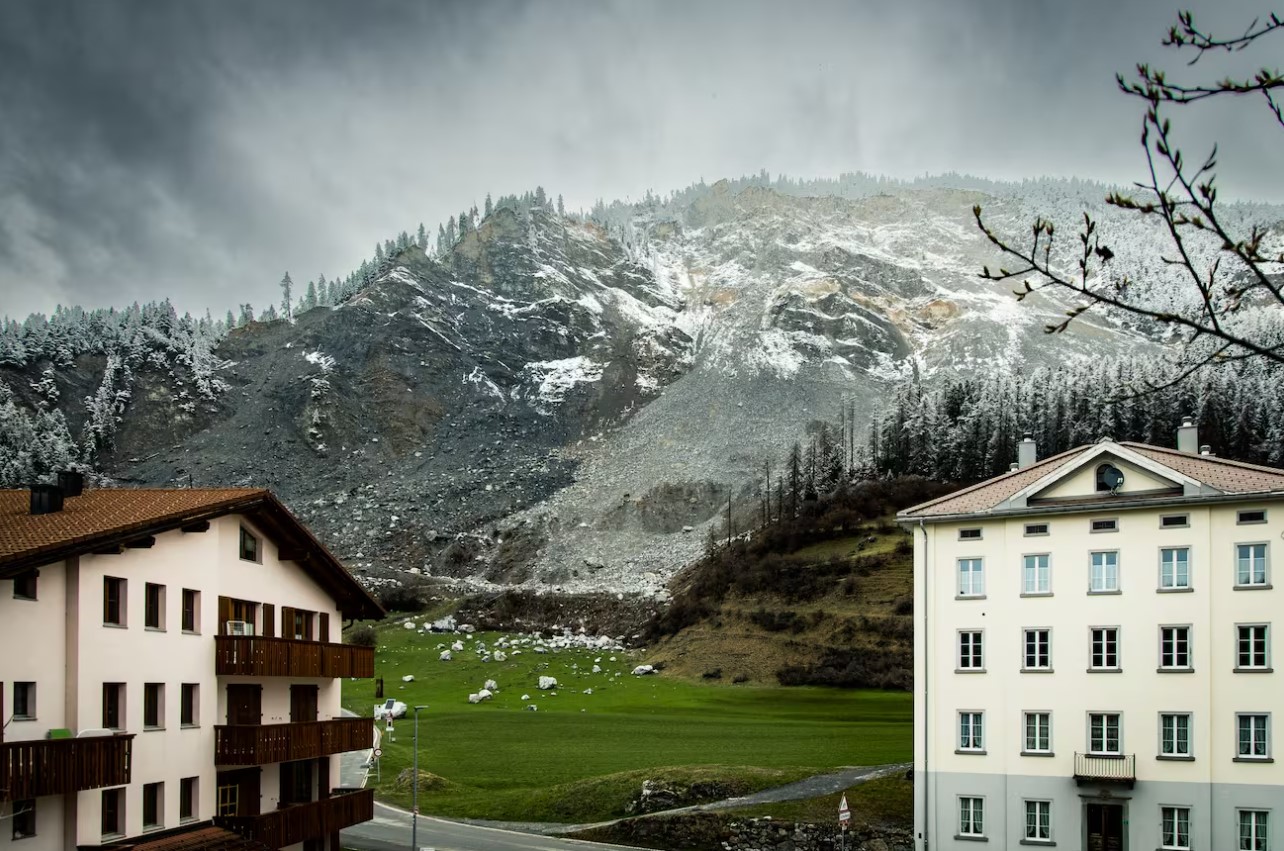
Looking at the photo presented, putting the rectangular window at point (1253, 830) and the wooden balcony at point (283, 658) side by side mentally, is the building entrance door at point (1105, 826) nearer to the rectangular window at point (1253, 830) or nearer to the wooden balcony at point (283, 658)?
the rectangular window at point (1253, 830)

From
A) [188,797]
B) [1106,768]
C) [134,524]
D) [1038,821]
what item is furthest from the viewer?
[1038,821]

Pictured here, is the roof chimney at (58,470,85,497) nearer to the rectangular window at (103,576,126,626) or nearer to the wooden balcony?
the rectangular window at (103,576,126,626)

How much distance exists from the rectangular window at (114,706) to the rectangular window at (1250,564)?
40.1 metres

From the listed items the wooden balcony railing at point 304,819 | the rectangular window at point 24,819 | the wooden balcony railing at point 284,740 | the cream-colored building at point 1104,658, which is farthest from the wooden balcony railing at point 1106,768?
the rectangular window at point 24,819

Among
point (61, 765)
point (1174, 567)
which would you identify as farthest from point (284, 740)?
point (1174, 567)

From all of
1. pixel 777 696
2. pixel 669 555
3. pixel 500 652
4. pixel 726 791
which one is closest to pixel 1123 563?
pixel 726 791

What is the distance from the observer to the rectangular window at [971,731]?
5153cm

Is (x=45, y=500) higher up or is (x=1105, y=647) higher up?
(x=45, y=500)

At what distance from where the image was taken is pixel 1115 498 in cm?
5044

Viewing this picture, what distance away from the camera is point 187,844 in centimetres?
3522

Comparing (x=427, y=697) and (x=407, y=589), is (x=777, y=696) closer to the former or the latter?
(x=427, y=697)

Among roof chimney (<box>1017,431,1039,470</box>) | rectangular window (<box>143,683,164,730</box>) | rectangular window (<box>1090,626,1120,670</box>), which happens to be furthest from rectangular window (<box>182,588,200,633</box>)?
roof chimney (<box>1017,431,1039,470</box>)

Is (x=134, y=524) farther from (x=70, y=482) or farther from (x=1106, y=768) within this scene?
(x=1106, y=768)

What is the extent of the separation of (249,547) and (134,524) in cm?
852
